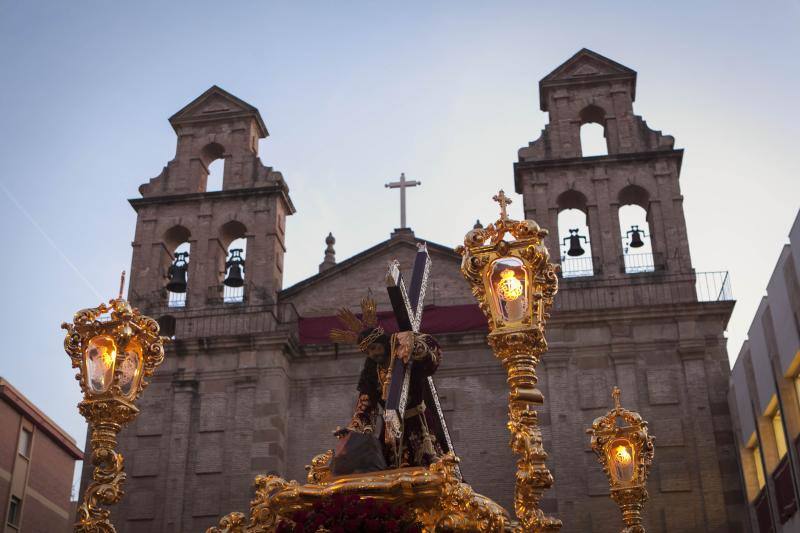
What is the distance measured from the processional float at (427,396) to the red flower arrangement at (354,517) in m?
0.06

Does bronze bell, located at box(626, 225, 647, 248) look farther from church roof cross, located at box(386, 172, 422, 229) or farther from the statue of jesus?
the statue of jesus

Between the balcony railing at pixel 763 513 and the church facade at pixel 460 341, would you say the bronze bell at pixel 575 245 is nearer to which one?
the church facade at pixel 460 341

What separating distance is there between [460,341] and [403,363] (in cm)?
1533

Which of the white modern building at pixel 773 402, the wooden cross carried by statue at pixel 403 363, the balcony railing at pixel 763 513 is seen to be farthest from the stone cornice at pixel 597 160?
the wooden cross carried by statue at pixel 403 363

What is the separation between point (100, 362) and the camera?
37.2 ft

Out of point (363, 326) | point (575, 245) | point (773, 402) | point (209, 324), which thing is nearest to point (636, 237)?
point (575, 245)

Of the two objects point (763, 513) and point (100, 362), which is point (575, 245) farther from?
point (100, 362)

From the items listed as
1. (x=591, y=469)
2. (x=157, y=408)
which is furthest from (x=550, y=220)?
(x=157, y=408)

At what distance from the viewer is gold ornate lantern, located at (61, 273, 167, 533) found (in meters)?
10.9

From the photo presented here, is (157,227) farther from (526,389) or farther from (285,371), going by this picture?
(526,389)

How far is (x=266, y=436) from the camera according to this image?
78.5 ft

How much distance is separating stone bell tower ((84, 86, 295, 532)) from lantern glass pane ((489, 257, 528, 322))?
15104 mm

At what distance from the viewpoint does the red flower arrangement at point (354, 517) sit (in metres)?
8.22

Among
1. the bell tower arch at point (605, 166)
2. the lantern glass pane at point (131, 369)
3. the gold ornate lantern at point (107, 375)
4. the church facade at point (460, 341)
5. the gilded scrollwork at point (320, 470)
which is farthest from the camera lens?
the bell tower arch at point (605, 166)
